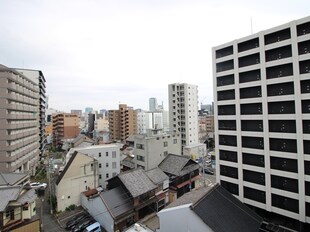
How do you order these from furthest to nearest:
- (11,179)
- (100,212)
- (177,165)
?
(177,165)
(11,179)
(100,212)

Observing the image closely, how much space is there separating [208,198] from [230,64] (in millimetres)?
20564

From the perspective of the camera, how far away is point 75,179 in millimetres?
32031

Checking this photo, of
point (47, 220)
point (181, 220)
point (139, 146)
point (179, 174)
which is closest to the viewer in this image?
point (181, 220)

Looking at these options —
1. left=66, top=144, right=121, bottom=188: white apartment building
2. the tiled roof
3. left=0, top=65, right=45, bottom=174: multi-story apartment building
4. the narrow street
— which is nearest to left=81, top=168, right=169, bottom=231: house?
the narrow street

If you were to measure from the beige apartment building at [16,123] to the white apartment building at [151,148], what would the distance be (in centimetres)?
2502

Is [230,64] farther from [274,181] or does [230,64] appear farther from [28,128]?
[28,128]

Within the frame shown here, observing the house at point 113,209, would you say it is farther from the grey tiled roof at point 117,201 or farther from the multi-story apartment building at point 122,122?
the multi-story apartment building at point 122,122

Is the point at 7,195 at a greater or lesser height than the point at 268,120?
lesser

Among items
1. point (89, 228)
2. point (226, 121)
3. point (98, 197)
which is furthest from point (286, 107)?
point (89, 228)

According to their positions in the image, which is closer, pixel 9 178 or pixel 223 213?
pixel 223 213

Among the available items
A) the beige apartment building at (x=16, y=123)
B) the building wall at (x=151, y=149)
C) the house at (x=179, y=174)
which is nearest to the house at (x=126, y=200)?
the house at (x=179, y=174)

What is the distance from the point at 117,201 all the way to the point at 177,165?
1490 centimetres

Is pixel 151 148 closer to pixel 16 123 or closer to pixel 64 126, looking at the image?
pixel 16 123

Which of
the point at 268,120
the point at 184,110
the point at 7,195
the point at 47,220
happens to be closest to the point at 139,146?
the point at 47,220
